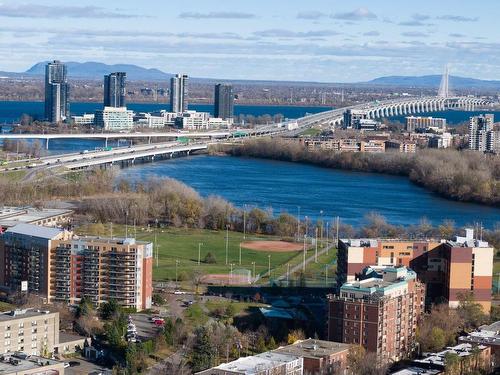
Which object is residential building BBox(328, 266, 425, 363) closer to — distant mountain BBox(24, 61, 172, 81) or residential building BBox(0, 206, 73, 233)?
residential building BBox(0, 206, 73, 233)

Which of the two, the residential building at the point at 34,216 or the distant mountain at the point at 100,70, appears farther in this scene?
the distant mountain at the point at 100,70

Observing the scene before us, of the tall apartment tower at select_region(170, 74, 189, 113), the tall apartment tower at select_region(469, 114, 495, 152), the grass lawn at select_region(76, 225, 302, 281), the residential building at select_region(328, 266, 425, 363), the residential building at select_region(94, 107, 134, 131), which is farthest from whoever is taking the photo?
the tall apartment tower at select_region(170, 74, 189, 113)

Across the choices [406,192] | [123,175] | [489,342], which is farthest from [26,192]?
[489,342]

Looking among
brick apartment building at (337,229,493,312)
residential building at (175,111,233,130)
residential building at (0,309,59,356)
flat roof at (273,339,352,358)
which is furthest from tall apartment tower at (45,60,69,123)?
flat roof at (273,339,352,358)

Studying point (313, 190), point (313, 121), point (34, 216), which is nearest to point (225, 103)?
point (313, 121)

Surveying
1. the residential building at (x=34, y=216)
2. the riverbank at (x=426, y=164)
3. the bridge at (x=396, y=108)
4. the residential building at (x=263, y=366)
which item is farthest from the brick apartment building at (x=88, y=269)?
the bridge at (x=396, y=108)

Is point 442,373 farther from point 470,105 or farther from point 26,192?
point 470,105

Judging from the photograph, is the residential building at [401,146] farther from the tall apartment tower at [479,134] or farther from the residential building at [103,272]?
the residential building at [103,272]
